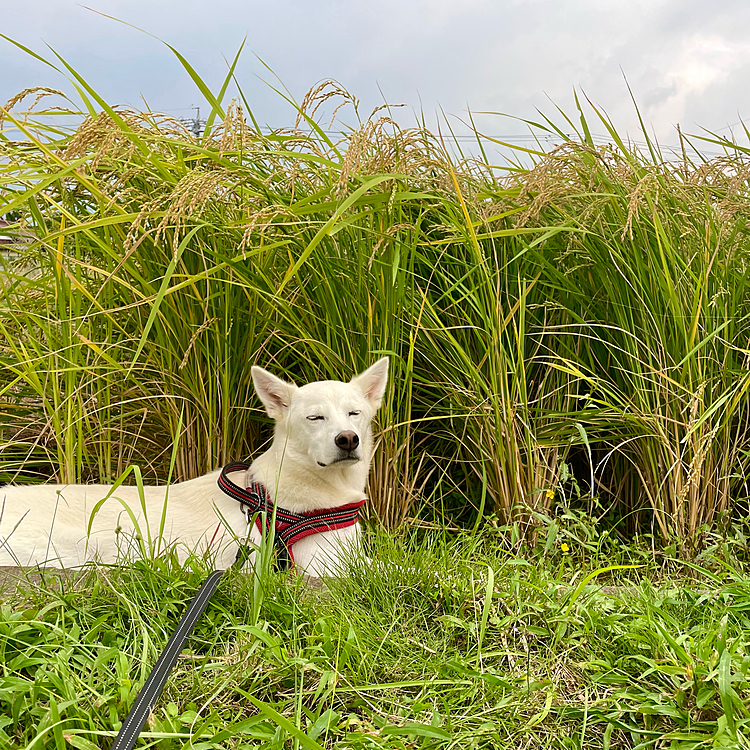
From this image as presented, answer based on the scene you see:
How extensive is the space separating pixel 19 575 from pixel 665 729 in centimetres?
192

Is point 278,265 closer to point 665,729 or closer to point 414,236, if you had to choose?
point 414,236

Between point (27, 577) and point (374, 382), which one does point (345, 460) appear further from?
point (27, 577)

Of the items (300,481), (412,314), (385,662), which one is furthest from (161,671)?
(412,314)

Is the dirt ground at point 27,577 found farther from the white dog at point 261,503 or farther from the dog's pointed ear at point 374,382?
the dog's pointed ear at point 374,382

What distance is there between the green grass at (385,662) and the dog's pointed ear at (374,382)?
0.56 metres

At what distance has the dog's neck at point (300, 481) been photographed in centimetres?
210

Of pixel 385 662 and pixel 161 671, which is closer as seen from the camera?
pixel 161 671

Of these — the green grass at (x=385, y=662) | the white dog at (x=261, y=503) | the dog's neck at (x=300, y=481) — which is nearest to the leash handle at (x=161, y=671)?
the green grass at (x=385, y=662)

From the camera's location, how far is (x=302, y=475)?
83.9 inches

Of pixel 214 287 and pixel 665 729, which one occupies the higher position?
pixel 214 287

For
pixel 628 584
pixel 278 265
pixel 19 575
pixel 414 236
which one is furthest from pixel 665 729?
pixel 278 265

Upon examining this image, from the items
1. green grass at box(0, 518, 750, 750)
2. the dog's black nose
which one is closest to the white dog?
the dog's black nose

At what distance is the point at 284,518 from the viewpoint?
204 cm

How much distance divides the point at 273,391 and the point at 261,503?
40cm
